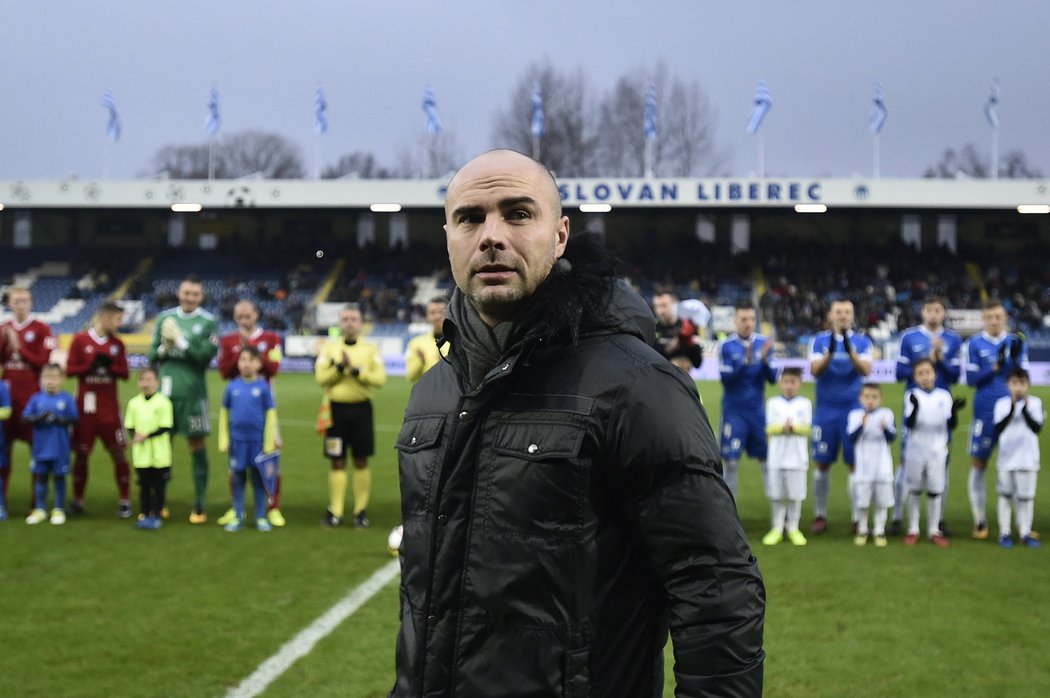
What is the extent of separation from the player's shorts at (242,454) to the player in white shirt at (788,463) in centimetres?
445

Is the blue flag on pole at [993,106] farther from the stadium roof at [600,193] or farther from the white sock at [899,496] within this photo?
the white sock at [899,496]

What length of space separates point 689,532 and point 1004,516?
27.0ft

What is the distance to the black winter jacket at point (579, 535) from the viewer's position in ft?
6.08

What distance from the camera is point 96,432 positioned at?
9992 mm

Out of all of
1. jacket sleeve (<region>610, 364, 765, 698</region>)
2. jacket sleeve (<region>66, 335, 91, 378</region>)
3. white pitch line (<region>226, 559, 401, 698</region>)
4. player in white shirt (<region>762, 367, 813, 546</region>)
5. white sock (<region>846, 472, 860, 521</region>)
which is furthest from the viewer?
jacket sleeve (<region>66, 335, 91, 378</region>)

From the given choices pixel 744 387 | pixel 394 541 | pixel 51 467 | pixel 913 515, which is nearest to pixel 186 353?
pixel 51 467

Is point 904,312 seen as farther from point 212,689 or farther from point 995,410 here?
point 212,689

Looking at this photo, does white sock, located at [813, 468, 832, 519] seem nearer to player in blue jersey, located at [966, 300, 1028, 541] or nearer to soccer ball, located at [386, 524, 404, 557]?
player in blue jersey, located at [966, 300, 1028, 541]

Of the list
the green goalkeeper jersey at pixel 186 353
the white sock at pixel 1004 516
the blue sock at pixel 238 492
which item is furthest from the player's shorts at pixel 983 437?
the green goalkeeper jersey at pixel 186 353

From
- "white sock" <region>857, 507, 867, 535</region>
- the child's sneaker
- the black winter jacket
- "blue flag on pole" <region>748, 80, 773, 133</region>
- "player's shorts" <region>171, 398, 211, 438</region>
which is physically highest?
"blue flag on pole" <region>748, 80, 773, 133</region>

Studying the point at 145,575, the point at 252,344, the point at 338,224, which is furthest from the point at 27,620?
the point at 338,224

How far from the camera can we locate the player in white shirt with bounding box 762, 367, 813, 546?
352 inches

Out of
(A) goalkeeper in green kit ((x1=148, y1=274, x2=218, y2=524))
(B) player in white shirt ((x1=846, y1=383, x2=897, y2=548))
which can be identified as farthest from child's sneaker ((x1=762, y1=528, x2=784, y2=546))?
(A) goalkeeper in green kit ((x1=148, y1=274, x2=218, y2=524))

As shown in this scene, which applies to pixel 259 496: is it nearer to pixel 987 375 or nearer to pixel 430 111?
pixel 987 375
